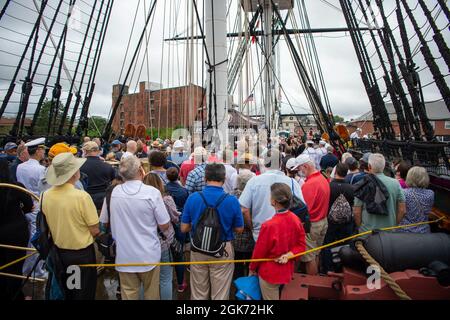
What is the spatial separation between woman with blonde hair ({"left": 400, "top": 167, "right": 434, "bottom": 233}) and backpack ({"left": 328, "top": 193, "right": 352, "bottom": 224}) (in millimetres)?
571

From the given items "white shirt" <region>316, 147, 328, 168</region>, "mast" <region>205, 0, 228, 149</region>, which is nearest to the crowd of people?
"mast" <region>205, 0, 228, 149</region>

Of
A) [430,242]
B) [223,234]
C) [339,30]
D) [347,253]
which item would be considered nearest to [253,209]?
[223,234]

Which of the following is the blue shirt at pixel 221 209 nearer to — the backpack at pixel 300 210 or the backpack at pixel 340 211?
the backpack at pixel 300 210

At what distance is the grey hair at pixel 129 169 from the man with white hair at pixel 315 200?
1863 mm

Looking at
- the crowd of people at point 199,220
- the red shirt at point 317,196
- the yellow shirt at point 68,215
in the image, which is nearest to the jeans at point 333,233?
the crowd of people at point 199,220

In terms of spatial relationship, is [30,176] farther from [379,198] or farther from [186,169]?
[379,198]

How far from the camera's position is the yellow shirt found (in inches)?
91.2

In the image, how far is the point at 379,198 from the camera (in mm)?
3031

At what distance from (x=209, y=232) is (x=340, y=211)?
68.3 inches

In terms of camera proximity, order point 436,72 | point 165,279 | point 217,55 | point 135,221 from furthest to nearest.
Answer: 1. point 217,55
2. point 436,72
3. point 165,279
4. point 135,221

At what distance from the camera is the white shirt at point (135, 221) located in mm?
2450

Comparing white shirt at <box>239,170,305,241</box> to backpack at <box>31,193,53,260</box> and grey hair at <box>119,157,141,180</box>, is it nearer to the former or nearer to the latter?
grey hair at <box>119,157,141,180</box>

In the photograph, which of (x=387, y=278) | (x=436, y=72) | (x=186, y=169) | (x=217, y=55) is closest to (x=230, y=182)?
(x=186, y=169)

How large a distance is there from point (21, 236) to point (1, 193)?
0.46 meters
